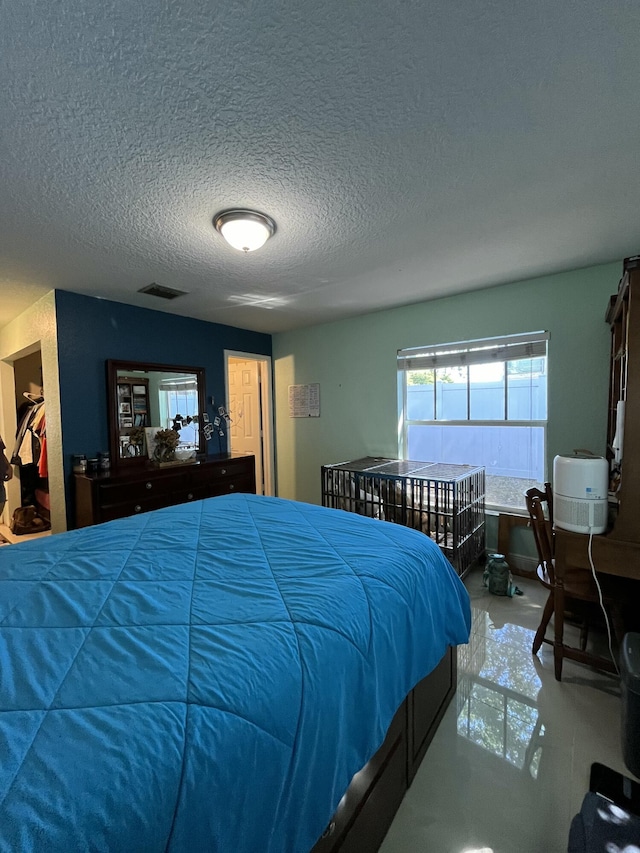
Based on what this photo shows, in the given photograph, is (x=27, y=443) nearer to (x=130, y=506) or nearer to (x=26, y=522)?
(x=26, y=522)

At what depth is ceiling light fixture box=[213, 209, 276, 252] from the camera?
6.22 feet

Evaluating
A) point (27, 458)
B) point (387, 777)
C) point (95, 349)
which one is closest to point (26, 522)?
point (27, 458)

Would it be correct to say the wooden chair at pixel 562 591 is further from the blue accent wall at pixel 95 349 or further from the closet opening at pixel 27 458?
the closet opening at pixel 27 458

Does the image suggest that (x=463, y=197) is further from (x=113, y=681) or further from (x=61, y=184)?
(x=113, y=681)

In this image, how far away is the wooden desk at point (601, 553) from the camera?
1.70 m

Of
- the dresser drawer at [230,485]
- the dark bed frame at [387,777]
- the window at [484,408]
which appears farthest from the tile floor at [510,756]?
the dresser drawer at [230,485]

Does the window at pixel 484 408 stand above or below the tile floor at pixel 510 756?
above

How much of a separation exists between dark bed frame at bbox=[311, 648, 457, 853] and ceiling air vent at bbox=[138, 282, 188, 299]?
314 centimetres

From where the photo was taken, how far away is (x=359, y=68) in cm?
112

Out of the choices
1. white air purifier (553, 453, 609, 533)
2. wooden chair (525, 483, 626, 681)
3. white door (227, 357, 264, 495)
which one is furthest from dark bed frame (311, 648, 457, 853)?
white door (227, 357, 264, 495)

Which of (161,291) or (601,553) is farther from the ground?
(161,291)

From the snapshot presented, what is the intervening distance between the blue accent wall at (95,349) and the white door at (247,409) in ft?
3.96

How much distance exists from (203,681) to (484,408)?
3182mm

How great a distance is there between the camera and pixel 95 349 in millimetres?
3240
